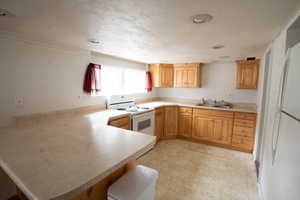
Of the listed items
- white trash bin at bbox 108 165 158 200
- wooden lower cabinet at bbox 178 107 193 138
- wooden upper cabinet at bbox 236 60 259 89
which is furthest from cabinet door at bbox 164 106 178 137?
white trash bin at bbox 108 165 158 200

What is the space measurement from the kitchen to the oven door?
2cm

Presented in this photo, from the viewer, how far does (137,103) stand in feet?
13.0

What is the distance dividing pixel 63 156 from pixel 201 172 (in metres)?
2.26

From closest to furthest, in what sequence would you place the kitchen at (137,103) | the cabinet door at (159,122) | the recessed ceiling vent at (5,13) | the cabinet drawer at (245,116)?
the kitchen at (137,103), the recessed ceiling vent at (5,13), the cabinet drawer at (245,116), the cabinet door at (159,122)

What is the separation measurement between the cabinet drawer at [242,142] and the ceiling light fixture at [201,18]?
2.91 m

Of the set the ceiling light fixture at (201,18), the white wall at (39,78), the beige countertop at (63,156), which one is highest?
the ceiling light fixture at (201,18)

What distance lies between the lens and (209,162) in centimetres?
273

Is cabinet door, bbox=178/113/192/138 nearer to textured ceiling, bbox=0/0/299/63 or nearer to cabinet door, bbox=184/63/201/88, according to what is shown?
cabinet door, bbox=184/63/201/88

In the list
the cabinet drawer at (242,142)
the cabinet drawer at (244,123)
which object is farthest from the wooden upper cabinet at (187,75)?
the cabinet drawer at (242,142)

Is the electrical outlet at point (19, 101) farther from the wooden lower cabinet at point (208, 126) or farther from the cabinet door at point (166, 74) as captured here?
the cabinet door at point (166, 74)

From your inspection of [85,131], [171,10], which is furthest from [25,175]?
[171,10]

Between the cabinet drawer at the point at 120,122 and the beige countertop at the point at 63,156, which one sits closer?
the beige countertop at the point at 63,156

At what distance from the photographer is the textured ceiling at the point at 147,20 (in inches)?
41.7

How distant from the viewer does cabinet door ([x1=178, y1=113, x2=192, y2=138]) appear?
374 cm
